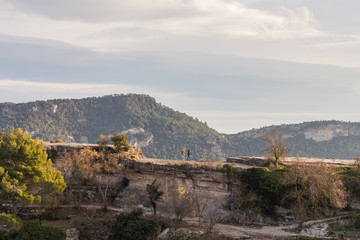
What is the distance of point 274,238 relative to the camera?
30.0 metres

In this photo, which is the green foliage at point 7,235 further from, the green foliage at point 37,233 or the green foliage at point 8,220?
the green foliage at point 8,220

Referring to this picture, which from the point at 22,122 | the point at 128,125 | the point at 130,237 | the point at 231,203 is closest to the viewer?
the point at 130,237

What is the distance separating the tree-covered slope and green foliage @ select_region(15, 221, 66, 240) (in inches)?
2943

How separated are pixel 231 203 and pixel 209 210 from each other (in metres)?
2.40

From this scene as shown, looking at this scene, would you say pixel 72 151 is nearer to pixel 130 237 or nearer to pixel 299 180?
pixel 130 237

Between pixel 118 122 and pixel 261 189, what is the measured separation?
92.5 meters

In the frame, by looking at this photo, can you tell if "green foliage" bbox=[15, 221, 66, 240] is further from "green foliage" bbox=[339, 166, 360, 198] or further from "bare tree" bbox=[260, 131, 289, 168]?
"green foliage" bbox=[339, 166, 360, 198]

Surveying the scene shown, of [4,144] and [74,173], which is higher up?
[4,144]

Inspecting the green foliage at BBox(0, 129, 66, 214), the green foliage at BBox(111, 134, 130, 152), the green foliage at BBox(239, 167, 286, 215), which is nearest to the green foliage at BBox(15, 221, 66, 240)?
the green foliage at BBox(0, 129, 66, 214)

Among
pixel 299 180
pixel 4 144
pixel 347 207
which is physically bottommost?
pixel 347 207

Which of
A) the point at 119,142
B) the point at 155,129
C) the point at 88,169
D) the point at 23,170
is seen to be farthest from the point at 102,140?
the point at 155,129

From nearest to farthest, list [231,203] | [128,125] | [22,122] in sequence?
[231,203] < [22,122] < [128,125]

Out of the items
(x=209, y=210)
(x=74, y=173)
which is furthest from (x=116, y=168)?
(x=209, y=210)

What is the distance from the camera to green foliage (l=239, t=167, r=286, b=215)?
36.6 metres
